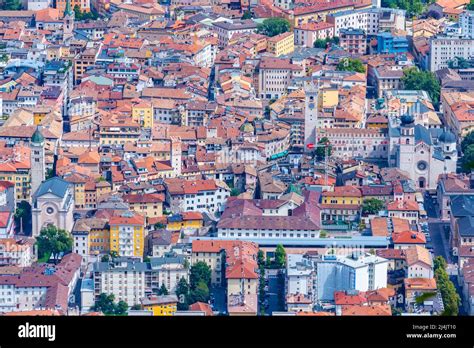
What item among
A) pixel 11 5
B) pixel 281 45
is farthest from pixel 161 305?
pixel 11 5

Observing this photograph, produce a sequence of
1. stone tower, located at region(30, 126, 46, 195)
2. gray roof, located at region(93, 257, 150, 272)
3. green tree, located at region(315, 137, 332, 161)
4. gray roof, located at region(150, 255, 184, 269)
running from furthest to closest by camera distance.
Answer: green tree, located at region(315, 137, 332, 161) < stone tower, located at region(30, 126, 46, 195) < gray roof, located at region(150, 255, 184, 269) < gray roof, located at region(93, 257, 150, 272)

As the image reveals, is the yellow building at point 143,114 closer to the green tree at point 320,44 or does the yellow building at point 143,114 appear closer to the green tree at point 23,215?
the green tree at point 23,215

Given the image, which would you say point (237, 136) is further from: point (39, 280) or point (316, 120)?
point (39, 280)

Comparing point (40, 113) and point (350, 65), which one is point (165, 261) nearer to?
point (40, 113)

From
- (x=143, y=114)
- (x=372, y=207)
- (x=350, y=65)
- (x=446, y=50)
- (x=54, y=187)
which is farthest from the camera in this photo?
(x=446, y=50)

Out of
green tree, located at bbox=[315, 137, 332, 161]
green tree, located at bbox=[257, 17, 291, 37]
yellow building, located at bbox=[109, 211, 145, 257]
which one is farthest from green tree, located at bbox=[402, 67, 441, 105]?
yellow building, located at bbox=[109, 211, 145, 257]

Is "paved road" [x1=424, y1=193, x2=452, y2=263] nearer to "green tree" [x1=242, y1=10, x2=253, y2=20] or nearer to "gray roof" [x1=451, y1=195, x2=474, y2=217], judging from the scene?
"gray roof" [x1=451, y1=195, x2=474, y2=217]

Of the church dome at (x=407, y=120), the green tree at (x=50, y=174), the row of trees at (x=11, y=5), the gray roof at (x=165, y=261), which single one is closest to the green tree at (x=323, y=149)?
the church dome at (x=407, y=120)
